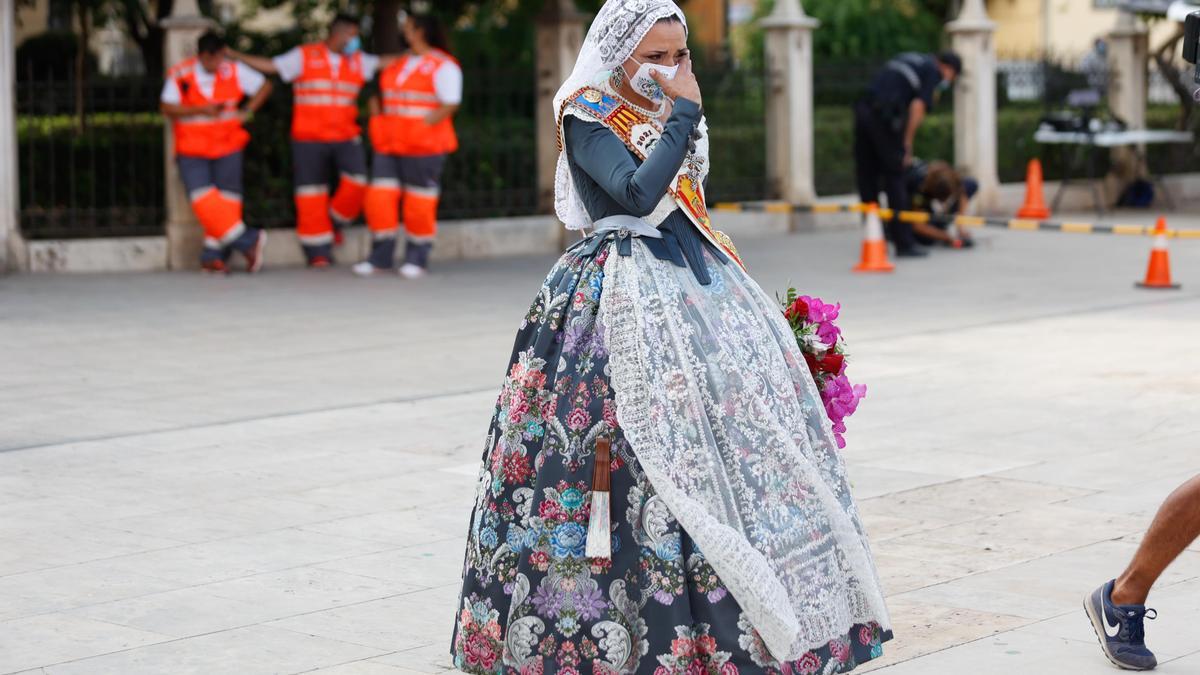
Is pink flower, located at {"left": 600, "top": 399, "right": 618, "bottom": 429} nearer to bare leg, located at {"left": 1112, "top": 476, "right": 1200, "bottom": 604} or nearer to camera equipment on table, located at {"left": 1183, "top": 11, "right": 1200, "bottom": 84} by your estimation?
bare leg, located at {"left": 1112, "top": 476, "right": 1200, "bottom": 604}

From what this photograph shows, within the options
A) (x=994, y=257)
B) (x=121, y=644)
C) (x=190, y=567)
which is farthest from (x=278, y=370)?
(x=994, y=257)

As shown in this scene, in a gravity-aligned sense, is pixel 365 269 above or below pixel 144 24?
below

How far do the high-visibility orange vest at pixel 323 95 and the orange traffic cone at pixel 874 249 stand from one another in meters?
4.12

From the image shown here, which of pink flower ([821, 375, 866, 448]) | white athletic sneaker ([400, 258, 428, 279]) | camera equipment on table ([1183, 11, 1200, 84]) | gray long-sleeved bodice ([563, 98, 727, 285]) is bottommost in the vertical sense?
white athletic sneaker ([400, 258, 428, 279])

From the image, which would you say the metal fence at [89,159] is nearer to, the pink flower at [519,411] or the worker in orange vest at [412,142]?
the worker in orange vest at [412,142]

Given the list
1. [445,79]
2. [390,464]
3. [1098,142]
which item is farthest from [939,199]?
[390,464]

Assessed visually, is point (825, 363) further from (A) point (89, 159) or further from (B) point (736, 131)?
(B) point (736, 131)

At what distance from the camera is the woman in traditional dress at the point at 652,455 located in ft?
14.1

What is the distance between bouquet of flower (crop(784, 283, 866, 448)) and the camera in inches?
188

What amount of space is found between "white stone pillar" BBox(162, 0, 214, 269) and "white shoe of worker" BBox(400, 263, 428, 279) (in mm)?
1678

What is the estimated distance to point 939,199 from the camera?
55.0 feet

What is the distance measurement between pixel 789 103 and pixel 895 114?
3.69 metres

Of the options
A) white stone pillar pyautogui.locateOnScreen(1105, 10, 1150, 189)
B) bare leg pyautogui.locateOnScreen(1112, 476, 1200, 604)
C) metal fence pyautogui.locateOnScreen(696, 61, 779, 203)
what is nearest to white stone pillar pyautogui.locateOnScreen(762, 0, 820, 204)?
metal fence pyautogui.locateOnScreen(696, 61, 779, 203)

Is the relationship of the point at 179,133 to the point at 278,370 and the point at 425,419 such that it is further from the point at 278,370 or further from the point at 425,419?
the point at 425,419
